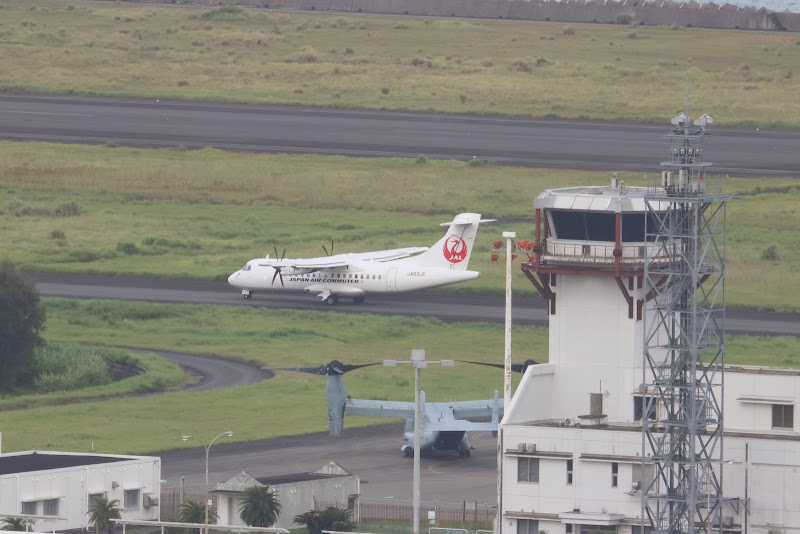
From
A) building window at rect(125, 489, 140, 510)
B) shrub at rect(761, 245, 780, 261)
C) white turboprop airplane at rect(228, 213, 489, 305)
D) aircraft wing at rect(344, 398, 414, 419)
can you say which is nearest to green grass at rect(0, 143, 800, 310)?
Result: shrub at rect(761, 245, 780, 261)

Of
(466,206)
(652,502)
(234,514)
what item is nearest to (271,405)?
(234,514)

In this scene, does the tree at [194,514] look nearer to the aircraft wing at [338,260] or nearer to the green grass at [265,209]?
the aircraft wing at [338,260]

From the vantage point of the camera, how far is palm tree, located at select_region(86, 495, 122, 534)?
7431 centimetres

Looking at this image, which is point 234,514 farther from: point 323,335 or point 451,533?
point 323,335

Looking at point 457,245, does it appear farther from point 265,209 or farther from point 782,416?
point 782,416

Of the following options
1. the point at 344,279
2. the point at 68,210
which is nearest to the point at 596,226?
the point at 344,279

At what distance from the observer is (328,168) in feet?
602

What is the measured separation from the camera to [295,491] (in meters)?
78.3

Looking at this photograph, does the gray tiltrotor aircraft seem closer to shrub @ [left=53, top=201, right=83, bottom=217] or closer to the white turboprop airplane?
the white turboprop airplane

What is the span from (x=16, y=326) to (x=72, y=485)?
33.9 metres

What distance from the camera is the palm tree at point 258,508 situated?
75.4m

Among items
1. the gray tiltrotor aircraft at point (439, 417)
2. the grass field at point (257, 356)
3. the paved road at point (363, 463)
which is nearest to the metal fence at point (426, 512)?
the paved road at point (363, 463)

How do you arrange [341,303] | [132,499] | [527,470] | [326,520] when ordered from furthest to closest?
1. [341,303]
2. [132,499]
3. [326,520]
4. [527,470]

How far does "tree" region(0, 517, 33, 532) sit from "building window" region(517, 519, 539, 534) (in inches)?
678
